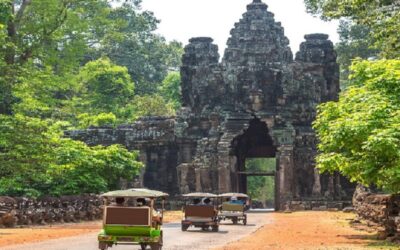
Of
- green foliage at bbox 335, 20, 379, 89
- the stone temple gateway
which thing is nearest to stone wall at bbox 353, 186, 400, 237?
the stone temple gateway

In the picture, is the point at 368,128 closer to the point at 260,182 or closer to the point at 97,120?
the point at 97,120

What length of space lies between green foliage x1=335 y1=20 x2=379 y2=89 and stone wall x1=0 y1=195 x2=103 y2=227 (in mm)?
46198

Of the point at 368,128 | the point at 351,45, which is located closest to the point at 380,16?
the point at 368,128

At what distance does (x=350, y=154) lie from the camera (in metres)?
24.5

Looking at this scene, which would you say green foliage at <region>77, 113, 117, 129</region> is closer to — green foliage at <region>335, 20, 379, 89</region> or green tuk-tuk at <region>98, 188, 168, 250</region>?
green foliage at <region>335, 20, 379, 89</region>

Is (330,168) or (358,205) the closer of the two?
(330,168)

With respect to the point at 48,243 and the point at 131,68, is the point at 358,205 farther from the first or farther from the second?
the point at 131,68

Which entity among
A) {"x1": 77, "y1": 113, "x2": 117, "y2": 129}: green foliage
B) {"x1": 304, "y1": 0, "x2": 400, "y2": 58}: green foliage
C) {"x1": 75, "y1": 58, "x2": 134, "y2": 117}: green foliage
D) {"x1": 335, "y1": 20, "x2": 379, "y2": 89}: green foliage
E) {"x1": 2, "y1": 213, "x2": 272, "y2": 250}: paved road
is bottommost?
{"x1": 2, "y1": 213, "x2": 272, "y2": 250}: paved road

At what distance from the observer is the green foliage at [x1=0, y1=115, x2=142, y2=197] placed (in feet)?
110

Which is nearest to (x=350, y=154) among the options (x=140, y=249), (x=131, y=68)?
(x=140, y=249)

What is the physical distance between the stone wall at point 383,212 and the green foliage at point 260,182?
146 ft

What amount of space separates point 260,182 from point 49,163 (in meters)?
49.2

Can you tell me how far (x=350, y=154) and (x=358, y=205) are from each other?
13383mm

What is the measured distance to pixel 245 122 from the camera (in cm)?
5194
